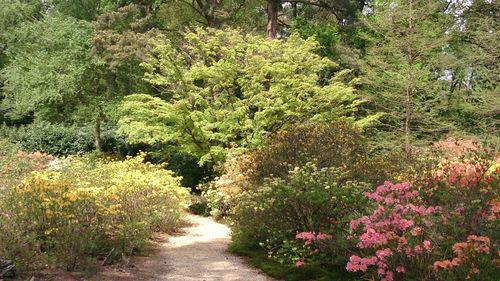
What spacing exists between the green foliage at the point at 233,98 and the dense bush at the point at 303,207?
6.06 m

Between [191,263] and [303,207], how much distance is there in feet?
6.63

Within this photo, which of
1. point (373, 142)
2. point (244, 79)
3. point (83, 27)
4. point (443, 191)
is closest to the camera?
point (443, 191)

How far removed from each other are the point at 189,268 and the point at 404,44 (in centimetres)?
1292

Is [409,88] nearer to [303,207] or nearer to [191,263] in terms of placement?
[303,207]

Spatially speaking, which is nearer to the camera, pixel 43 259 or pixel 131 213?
pixel 43 259

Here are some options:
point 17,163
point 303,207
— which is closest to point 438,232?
point 303,207

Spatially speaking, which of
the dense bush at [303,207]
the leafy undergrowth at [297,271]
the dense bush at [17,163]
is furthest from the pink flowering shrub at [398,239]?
the dense bush at [17,163]

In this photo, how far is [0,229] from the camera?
5.78 meters

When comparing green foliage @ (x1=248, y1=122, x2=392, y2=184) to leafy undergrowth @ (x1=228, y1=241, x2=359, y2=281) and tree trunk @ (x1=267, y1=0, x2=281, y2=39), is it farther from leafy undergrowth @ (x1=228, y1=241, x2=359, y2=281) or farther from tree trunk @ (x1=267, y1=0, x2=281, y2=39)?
tree trunk @ (x1=267, y1=0, x2=281, y2=39)

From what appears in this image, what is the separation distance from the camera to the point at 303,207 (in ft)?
22.9

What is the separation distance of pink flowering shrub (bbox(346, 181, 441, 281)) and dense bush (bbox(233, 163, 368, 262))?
94cm

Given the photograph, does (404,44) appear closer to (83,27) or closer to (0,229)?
(83,27)

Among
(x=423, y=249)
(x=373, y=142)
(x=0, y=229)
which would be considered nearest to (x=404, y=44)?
(x=373, y=142)

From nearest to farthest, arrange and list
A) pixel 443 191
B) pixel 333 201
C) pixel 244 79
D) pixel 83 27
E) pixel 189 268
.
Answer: pixel 443 191 → pixel 333 201 → pixel 189 268 → pixel 244 79 → pixel 83 27
